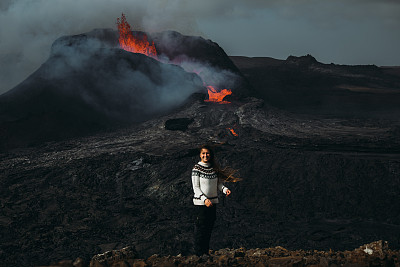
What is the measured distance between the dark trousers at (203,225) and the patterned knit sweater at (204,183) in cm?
20

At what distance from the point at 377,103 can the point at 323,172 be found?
18.1 m

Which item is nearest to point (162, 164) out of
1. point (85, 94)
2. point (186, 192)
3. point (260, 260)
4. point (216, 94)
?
point (186, 192)

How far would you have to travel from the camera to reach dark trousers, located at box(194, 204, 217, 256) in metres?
5.65

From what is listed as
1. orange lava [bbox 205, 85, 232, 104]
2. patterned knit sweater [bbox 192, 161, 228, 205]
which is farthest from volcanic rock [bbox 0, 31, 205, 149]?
patterned knit sweater [bbox 192, 161, 228, 205]

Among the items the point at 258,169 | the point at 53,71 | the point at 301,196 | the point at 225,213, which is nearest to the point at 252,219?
the point at 225,213

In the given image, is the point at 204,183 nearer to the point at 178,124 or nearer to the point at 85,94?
the point at 178,124

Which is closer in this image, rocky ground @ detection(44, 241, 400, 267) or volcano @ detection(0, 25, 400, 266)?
rocky ground @ detection(44, 241, 400, 267)

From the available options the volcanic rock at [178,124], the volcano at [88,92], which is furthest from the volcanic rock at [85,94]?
the volcanic rock at [178,124]

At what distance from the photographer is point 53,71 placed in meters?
24.8

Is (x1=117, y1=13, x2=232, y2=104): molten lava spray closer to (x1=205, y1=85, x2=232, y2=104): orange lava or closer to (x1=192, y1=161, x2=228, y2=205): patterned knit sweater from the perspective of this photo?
(x1=205, y1=85, x2=232, y2=104): orange lava

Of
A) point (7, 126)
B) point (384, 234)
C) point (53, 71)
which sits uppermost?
point (53, 71)

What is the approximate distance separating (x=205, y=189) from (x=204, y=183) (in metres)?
0.09

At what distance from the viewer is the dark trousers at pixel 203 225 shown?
18.5ft

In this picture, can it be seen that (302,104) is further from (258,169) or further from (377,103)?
(258,169)
